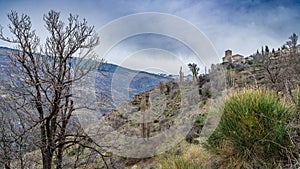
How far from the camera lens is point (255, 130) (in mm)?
3688

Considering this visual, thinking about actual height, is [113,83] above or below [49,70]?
below

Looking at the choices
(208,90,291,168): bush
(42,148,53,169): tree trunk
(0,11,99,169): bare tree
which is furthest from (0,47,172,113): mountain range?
(208,90,291,168): bush

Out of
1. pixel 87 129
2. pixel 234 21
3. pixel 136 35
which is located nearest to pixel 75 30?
pixel 136 35

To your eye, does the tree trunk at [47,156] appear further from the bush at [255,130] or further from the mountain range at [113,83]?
the bush at [255,130]

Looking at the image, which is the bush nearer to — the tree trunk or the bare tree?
the bare tree

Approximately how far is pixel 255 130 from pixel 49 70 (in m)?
5.52

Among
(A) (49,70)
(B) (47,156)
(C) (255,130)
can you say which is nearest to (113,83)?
(A) (49,70)

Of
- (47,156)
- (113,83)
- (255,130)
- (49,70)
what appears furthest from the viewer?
(113,83)

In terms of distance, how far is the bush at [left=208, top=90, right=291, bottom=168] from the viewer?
3.56m

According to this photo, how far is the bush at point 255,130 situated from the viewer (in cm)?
356

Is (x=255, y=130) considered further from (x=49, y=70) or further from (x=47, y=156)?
(x=47, y=156)

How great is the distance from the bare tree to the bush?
14.1 feet

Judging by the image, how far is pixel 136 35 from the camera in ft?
23.8

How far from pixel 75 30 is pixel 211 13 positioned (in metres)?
4.74
